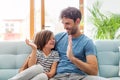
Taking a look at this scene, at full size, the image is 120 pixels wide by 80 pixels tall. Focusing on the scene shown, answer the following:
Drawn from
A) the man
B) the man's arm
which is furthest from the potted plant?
the man's arm

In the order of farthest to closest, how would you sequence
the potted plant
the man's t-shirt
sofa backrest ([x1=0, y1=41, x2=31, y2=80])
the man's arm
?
the potted plant → sofa backrest ([x1=0, y1=41, x2=31, y2=80]) → the man's t-shirt → the man's arm

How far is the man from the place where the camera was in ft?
6.57

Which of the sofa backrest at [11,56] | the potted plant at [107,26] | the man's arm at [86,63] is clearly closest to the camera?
the man's arm at [86,63]

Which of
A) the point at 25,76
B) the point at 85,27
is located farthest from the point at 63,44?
the point at 85,27

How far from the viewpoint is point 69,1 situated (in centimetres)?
409

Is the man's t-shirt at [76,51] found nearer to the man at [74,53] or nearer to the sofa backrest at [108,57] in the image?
the man at [74,53]

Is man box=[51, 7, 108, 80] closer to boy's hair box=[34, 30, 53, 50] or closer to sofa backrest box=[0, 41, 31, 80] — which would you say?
boy's hair box=[34, 30, 53, 50]

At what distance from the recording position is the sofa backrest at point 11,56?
94.3 inches

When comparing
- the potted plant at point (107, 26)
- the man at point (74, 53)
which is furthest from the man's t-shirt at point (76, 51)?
the potted plant at point (107, 26)

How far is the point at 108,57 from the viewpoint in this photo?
253 cm

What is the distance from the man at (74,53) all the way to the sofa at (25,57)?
0.44 meters

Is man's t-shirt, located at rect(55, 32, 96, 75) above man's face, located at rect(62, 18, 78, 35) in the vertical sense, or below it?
below

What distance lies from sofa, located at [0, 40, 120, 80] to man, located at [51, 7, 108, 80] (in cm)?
44

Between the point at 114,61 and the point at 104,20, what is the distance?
2.49 feet
